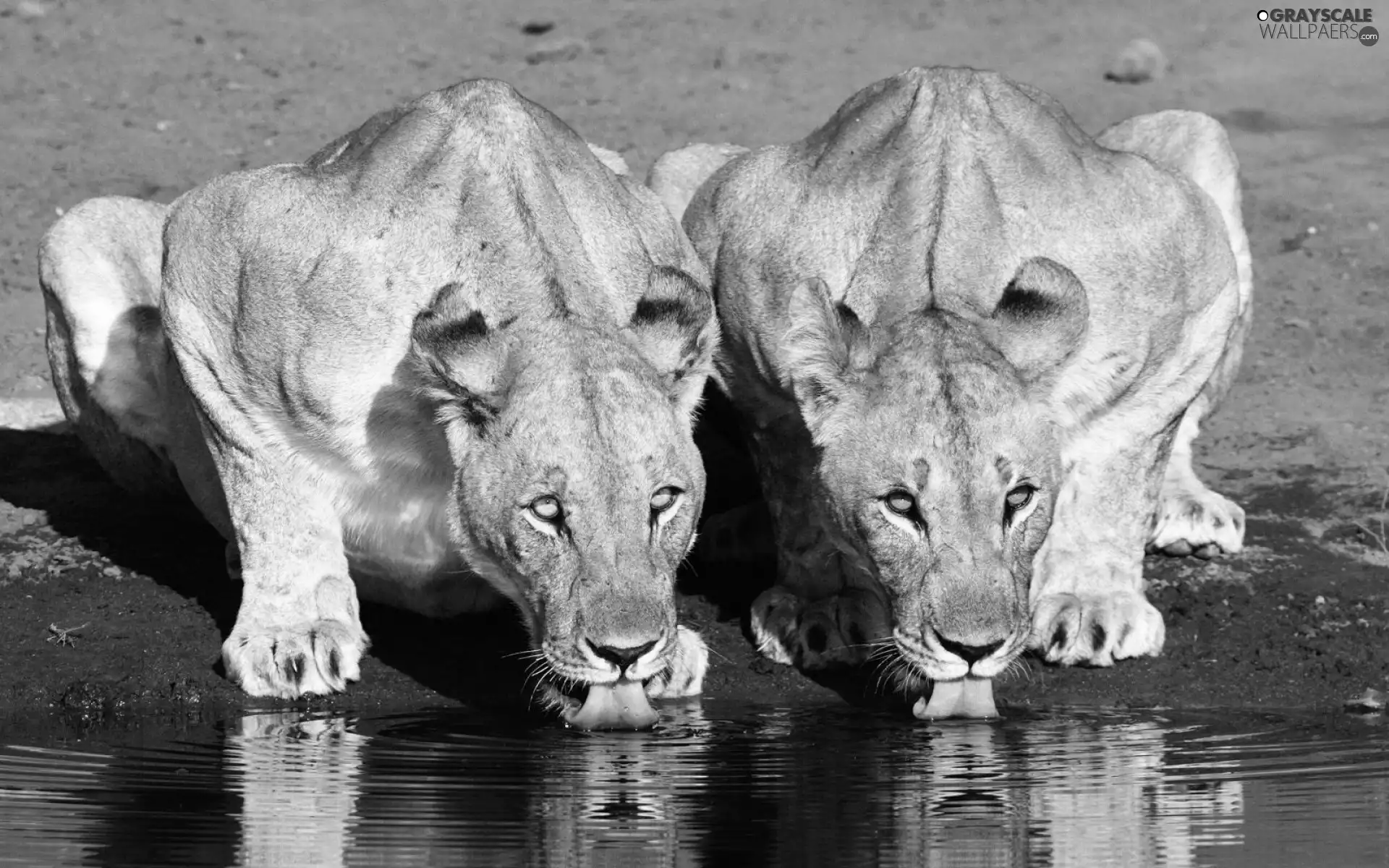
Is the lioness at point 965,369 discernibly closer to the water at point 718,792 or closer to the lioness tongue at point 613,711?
the water at point 718,792

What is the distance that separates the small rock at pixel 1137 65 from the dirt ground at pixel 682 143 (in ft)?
0.29

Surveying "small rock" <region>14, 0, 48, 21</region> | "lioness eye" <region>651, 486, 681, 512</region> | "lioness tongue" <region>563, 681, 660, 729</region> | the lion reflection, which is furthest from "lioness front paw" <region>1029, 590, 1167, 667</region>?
"small rock" <region>14, 0, 48, 21</region>

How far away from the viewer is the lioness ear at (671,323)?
752 cm

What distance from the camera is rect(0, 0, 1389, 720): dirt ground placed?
8.27 m

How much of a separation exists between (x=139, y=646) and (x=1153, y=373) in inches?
140

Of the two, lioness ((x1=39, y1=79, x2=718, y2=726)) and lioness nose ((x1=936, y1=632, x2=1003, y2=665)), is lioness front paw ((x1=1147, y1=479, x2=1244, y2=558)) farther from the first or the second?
lioness nose ((x1=936, y1=632, x2=1003, y2=665))

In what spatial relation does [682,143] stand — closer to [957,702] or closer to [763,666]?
[763,666]

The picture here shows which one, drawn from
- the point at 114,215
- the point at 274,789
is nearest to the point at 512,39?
the point at 114,215

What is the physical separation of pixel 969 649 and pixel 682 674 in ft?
3.84

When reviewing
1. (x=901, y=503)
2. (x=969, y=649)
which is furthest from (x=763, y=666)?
(x=969, y=649)

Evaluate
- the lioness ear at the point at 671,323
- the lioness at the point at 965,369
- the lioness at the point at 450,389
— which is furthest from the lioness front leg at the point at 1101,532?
the lioness ear at the point at 671,323

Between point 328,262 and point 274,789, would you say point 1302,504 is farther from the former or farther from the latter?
point 274,789

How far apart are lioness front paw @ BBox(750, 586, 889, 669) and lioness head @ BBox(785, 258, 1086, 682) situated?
81 centimetres

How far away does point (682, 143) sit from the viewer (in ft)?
47.5
